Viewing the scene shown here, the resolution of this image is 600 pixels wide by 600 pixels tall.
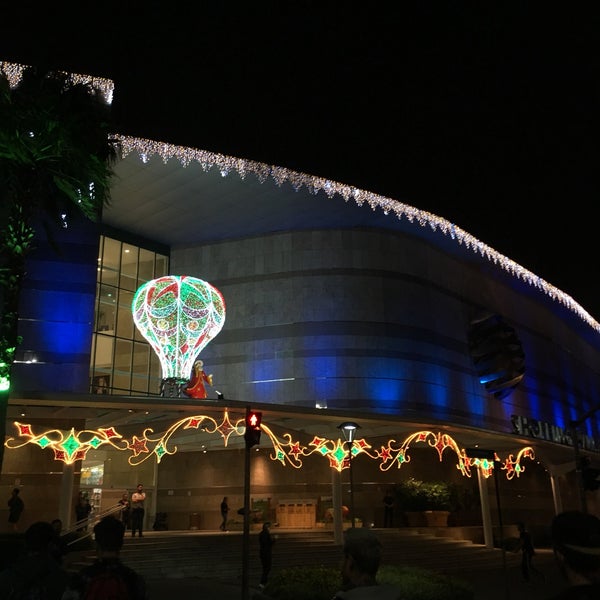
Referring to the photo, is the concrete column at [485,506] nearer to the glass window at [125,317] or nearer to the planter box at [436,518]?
the planter box at [436,518]

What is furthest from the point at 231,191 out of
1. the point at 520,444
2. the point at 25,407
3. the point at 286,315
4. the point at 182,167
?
the point at 520,444

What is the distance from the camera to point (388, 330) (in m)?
31.1

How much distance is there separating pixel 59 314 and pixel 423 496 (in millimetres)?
16989

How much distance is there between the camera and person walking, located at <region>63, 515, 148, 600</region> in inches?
148

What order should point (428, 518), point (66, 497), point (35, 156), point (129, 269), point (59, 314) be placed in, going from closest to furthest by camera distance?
point (35, 156) → point (66, 497) → point (59, 314) → point (428, 518) → point (129, 269)

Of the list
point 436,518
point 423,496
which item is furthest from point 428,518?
point 423,496

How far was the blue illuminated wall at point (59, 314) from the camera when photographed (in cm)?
2367

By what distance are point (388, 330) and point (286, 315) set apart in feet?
15.9

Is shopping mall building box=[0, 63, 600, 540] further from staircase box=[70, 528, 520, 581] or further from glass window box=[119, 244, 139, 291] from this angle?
staircase box=[70, 528, 520, 581]

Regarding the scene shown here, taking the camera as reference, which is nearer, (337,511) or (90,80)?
(337,511)

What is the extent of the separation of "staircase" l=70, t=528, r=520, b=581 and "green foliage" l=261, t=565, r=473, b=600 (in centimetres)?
661

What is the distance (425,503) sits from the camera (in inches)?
1137

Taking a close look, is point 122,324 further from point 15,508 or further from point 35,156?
point 35,156

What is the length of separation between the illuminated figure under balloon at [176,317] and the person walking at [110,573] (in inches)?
758
